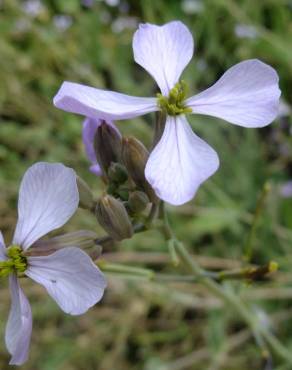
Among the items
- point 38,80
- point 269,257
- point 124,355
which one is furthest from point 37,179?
point 38,80

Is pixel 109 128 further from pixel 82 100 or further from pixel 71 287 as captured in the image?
pixel 71 287

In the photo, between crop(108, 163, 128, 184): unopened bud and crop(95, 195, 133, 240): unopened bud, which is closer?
crop(95, 195, 133, 240): unopened bud

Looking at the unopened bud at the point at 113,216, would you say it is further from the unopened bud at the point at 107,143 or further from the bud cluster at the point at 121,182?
the unopened bud at the point at 107,143

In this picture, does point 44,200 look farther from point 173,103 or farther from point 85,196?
point 173,103

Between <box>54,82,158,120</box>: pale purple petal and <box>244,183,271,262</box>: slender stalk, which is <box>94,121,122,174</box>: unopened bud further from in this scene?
<box>244,183,271,262</box>: slender stalk

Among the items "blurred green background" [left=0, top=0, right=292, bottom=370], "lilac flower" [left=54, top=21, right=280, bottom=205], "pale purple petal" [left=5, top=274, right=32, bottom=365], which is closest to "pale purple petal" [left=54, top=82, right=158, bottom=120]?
"lilac flower" [left=54, top=21, right=280, bottom=205]

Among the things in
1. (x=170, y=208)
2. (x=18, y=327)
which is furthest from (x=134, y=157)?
(x=170, y=208)
